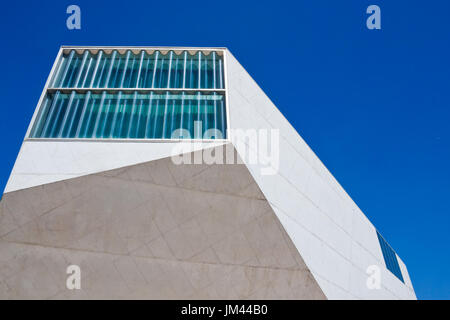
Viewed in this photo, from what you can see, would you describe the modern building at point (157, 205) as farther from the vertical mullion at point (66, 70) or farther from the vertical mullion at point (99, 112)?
the vertical mullion at point (66, 70)

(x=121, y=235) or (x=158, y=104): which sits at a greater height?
(x=158, y=104)

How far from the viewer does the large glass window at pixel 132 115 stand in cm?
1684

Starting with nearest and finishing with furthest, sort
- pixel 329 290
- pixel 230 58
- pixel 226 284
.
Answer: pixel 226 284, pixel 329 290, pixel 230 58

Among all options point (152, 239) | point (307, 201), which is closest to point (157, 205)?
point (152, 239)

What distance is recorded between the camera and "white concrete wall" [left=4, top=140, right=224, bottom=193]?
15.0 metres

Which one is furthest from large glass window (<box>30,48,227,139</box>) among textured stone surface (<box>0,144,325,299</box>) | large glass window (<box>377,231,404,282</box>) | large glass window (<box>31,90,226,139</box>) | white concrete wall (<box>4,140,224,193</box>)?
large glass window (<box>377,231,404,282</box>)

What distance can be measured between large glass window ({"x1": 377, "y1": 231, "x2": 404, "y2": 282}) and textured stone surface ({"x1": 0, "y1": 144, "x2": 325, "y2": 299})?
1829cm

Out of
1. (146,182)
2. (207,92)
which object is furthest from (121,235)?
(207,92)

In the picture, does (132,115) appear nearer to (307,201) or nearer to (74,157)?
(74,157)

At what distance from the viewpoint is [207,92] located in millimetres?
18609

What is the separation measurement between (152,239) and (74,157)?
456 cm
